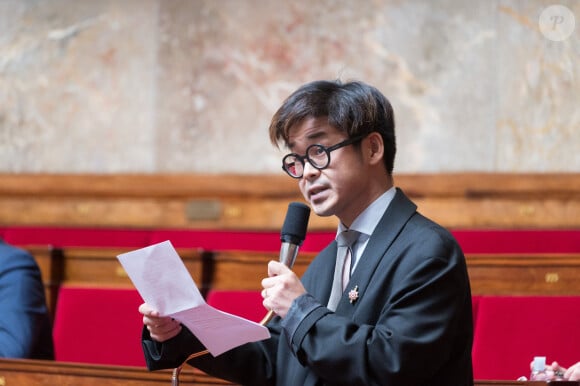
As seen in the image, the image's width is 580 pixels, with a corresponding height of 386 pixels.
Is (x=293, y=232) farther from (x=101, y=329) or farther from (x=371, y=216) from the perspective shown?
(x=101, y=329)

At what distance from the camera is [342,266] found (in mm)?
1346

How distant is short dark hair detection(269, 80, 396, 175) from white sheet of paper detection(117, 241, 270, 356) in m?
0.29

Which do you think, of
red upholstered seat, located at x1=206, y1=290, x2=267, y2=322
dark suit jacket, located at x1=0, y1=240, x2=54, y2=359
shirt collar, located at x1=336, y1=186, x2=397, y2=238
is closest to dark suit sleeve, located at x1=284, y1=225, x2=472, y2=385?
shirt collar, located at x1=336, y1=186, x2=397, y2=238

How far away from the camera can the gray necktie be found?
1325 mm

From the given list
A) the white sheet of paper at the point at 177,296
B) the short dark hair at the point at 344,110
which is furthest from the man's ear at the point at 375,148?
the white sheet of paper at the point at 177,296

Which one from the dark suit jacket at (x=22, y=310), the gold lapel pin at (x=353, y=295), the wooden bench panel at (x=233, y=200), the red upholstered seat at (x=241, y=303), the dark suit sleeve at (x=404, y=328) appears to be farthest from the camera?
the wooden bench panel at (x=233, y=200)

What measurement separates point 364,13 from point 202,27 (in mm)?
668

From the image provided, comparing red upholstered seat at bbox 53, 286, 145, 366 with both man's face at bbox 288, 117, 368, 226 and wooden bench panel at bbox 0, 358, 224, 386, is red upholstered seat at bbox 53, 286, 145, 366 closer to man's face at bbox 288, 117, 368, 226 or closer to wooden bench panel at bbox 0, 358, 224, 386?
wooden bench panel at bbox 0, 358, 224, 386

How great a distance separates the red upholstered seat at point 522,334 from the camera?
192 cm

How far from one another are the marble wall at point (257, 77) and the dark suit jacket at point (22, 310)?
1.56m

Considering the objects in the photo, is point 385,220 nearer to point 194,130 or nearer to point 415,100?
point 415,100

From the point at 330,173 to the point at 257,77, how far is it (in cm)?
226

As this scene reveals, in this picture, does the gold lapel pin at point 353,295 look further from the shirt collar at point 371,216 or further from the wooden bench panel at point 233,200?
the wooden bench panel at point 233,200

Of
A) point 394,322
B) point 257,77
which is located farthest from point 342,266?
point 257,77
